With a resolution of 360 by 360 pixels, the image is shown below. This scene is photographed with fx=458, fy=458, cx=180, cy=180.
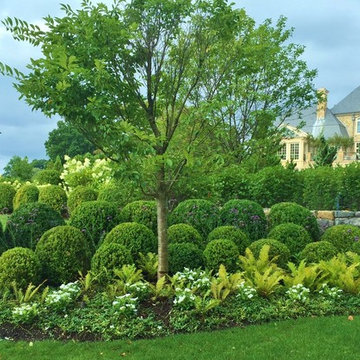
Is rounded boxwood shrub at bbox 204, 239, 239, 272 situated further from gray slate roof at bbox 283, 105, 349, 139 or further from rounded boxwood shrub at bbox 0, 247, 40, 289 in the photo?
gray slate roof at bbox 283, 105, 349, 139

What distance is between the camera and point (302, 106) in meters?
20.1

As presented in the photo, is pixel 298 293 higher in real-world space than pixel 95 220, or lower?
lower

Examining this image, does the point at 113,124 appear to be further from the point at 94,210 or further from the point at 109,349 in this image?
the point at 94,210

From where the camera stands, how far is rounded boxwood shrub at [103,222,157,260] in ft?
23.0

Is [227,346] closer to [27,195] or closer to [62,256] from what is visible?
[62,256]

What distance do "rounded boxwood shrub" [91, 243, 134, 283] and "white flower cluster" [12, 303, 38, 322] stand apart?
1.15 metres

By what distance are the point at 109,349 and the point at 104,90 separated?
9.44 feet

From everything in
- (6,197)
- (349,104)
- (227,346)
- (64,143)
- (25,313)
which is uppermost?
(349,104)

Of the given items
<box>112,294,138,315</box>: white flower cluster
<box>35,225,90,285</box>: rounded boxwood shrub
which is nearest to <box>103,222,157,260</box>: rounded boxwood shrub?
<box>35,225,90,285</box>: rounded boxwood shrub

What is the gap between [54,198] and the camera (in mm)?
13352

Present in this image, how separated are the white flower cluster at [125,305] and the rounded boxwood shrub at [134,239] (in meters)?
1.57

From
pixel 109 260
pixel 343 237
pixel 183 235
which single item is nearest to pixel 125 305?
pixel 109 260

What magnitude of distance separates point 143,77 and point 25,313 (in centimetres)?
324

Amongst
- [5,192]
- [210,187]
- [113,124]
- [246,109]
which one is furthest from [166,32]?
[246,109]
